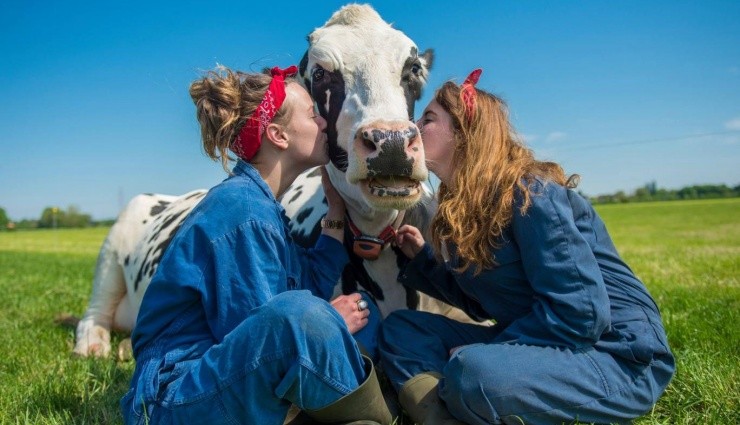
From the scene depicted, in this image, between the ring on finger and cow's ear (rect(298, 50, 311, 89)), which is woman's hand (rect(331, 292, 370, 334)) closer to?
the ring on finger

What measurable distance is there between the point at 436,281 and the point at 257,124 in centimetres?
131

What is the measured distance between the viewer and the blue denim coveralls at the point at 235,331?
2.33 metres

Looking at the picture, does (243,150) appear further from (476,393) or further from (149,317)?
(476,393)

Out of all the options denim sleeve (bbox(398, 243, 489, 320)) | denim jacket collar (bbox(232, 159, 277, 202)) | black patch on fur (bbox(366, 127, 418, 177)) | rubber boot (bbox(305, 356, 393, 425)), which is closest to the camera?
rubber boot (bbox(305, 356, 393, 425))

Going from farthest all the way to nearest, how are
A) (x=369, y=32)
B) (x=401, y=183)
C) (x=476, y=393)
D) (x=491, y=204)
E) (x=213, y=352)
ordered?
1. (x=369, y=32)
2. (x=401, y=183)
3. (x=491, y=204)
4. (x=476, y=393)
5. (x=213, y=352)

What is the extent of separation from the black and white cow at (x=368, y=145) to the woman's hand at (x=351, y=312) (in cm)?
50

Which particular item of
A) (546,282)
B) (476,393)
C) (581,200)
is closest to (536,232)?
(546,282)

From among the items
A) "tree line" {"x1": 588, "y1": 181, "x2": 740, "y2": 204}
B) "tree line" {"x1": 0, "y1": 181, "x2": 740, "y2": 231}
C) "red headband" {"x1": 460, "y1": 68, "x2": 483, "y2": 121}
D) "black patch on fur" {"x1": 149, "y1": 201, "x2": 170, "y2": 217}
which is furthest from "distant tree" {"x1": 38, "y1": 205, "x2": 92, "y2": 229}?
"red headband" {"x1": 460, "y1": 68, "x2": 483, "y2": 121}

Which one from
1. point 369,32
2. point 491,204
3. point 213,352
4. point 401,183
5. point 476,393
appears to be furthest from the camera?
point 369,32

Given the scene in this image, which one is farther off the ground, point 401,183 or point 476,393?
point 401,183

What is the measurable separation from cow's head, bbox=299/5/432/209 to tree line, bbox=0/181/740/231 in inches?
2724

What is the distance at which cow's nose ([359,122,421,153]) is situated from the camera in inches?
119

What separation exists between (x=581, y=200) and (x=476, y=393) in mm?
1068

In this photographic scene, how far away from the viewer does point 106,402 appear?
3.30 meters
